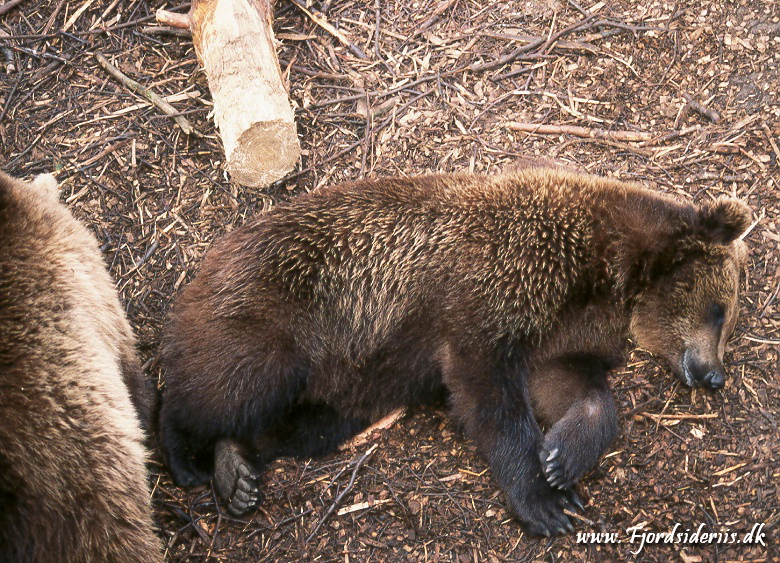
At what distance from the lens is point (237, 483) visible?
5316mm

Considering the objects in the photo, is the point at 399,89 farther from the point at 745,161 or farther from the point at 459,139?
the point at 745,161

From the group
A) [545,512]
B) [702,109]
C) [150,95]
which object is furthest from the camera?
[150,95]

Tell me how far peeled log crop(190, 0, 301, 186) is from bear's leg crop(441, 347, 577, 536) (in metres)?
2.38

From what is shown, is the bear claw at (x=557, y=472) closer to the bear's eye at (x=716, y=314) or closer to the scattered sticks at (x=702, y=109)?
the bear's eye at (x=716, y=314)

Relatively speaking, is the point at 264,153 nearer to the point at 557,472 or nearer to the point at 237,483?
the point at 237,483

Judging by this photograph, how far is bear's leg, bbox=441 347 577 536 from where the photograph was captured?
5.12 metres

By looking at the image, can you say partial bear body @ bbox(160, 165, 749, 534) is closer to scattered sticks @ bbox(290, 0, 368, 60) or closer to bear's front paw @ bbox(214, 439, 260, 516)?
bear's front paw @ bbox(214, 439, 260, 516)

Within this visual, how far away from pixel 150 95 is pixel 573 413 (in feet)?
15.2

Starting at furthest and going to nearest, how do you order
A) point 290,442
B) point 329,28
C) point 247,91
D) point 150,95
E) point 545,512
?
point 329,28, point 150,95, point 247,91, point 290,442, point 545,512

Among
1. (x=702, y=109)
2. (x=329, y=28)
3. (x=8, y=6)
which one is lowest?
(x=702, y=109)

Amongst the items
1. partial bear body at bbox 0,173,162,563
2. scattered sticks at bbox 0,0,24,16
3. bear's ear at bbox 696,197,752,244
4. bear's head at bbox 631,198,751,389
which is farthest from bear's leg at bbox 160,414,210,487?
scattered sticks at bbox 0,0,24,16

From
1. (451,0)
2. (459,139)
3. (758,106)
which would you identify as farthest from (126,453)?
(758,106)

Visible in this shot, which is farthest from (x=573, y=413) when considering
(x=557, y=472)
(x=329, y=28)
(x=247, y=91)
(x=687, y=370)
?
(x=329, y=28)

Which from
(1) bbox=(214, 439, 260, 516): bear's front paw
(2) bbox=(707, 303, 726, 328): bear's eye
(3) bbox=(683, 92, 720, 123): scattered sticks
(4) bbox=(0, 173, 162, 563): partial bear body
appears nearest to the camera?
(4) bbox=(0, 173, 162, 563): partial bear body
